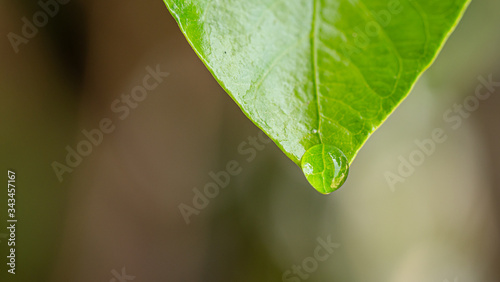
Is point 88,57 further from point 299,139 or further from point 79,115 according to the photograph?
point 299,139

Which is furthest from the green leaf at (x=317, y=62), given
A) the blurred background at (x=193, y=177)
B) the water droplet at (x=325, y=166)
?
the blurred background at (x=193, y=177)

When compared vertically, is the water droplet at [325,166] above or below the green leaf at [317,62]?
below

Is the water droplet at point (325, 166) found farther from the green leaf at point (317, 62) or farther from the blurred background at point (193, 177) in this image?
the blurred background at point (193, 177)

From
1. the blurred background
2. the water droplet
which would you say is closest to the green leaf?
the water droplet

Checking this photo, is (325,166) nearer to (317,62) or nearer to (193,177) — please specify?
(317,62)

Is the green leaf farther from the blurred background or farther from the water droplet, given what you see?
the blurred background
